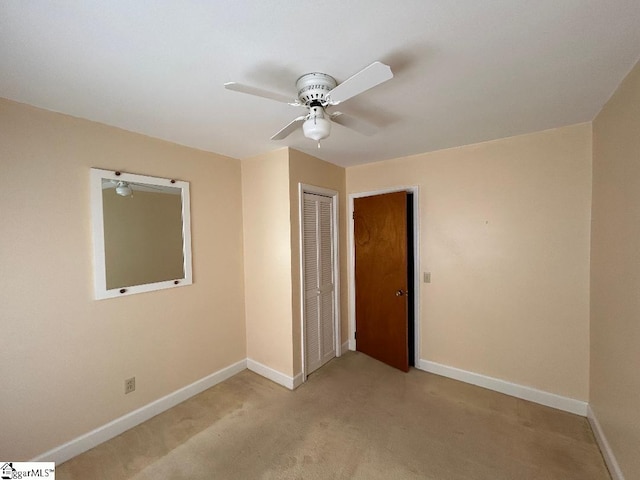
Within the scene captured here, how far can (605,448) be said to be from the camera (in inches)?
68.1

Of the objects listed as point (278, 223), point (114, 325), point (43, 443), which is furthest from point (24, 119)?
point (43, 443)

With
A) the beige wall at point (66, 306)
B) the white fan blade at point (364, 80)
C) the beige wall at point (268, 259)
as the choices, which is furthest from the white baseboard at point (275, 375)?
the white fan blade at point (364, 80)

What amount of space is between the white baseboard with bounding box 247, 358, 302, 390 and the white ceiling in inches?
92.0

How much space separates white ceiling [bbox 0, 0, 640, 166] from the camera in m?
1.02

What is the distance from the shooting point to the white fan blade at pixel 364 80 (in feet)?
3.44

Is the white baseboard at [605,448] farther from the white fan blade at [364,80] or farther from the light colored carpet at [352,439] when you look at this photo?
the white fan blade at [364,80]

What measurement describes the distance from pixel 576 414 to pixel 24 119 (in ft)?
14.8

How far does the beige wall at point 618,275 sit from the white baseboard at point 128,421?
9.89 feet

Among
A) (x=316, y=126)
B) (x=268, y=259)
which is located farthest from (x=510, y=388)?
(x=316, y=126)

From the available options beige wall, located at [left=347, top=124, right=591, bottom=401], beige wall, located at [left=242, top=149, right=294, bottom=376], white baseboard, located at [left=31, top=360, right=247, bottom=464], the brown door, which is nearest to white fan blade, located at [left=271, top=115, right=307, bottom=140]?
beige wall, located at [left=242, top=149, right=294, bottom=376]

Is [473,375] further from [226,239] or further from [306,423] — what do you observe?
[226,239]

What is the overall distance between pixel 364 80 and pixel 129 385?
2.69 m

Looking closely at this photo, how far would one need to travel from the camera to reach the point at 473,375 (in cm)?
264

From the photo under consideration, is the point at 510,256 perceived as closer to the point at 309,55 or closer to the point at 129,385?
the point at 309,55
